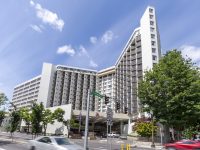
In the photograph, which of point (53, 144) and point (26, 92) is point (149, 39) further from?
point (26, 92)

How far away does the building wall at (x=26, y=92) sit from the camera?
5197 inches

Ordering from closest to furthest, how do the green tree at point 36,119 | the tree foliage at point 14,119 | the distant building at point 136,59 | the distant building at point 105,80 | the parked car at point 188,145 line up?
1. the parked car at point 188,145
2. the tree foliage at point 14,119
3. the green tree at point 36,119
4. the distant building at point 136,59
5. the distant building at point 105,80

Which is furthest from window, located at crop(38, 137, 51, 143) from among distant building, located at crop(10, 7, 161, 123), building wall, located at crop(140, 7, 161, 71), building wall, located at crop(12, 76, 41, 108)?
building wall, located at crop(12, 76, 41, 108)

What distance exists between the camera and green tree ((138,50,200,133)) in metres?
31.4

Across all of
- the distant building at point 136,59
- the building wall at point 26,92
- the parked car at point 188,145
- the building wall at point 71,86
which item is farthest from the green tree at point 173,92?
the building wall at point 26,92

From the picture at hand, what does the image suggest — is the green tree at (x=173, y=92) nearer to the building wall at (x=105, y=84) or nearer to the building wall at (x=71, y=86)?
the building wall at (x=105, y=84)

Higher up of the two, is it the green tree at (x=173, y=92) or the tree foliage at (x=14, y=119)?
the green tree at (x=173, y=92)

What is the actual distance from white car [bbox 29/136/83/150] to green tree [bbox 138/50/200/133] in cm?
2101

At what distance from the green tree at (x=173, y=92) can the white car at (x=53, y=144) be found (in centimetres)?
2101

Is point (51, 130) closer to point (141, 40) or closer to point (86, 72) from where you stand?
point (141, 40)

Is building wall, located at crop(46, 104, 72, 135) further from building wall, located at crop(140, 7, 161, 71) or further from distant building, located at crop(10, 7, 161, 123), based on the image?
building wall, located at crop(140, 7, 161, 71)

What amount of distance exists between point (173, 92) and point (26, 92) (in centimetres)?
12273

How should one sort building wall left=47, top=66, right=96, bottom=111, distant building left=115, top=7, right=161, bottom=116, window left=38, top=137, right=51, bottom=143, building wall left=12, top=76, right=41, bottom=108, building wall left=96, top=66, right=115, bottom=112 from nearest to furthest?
window left=38, top=137, right=51, bottom=143 < distant building left=115, top=7, right=161, bottom=116 < building wall left=96, top=66, right=115, bottom=112 < building wall left=47, top=66, right=96, bottom=111 < building wall left=12, top=76, right=41, bottom=108

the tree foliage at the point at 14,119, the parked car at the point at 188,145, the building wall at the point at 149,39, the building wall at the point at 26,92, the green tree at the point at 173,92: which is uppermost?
the building wall at the point at 149,39
